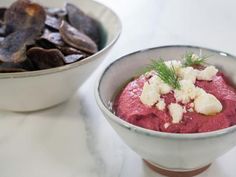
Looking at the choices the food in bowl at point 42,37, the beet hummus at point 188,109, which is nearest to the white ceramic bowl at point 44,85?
the food in bowl at point 42,37

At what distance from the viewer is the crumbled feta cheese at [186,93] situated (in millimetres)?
624

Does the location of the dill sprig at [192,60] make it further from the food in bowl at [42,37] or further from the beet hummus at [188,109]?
the food in bowl at [42,37]

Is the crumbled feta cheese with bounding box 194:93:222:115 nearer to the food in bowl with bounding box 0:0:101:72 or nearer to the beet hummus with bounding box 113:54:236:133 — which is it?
the beet hummus with bounding box 113:54:236:133

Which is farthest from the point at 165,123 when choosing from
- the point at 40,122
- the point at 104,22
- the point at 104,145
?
the point at 104,22

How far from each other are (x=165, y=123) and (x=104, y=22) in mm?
437

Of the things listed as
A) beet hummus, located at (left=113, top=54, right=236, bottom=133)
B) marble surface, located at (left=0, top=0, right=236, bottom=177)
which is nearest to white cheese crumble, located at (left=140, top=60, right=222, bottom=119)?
beet hummus, located at (left=113, top=54, right=236, bottom=133)

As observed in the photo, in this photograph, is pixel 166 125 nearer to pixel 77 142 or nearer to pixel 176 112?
pixel 176 112

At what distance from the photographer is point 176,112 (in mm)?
611

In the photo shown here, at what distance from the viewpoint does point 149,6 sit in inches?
55.4

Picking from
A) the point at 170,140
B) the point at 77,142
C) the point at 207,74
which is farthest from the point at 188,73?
the point at 77,142

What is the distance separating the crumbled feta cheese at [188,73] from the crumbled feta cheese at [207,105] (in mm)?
49

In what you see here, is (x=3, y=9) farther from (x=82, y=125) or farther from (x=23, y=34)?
(x=82, y=125)

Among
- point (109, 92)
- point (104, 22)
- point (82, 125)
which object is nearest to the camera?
point (109, 92)

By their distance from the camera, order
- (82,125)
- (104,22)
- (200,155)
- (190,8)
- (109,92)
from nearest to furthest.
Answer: (200,155), (109,92), (82,125), (104,22), (190,8)
